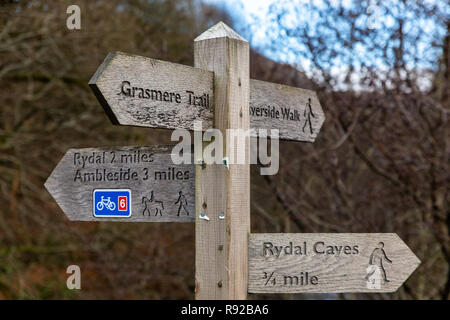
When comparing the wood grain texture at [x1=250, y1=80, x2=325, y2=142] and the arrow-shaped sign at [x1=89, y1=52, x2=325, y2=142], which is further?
the wood grain texture at [x1=250, y1=80, x2=325, y2=142]

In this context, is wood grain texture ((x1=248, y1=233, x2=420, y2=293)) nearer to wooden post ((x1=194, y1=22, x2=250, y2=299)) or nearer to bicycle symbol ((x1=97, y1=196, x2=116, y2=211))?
wooden post ((x1=194, y1=22, x2=250, y2=299))

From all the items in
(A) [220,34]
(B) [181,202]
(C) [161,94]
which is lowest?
(B) [181,202]

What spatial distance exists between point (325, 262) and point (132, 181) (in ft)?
2.55

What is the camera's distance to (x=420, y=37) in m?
4.48

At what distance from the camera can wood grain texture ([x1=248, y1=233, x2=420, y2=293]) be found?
8.04 ft

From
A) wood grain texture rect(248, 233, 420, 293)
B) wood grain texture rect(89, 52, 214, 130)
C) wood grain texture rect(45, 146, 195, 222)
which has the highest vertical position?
wood grain texture rect(89, 52, 214, 130)

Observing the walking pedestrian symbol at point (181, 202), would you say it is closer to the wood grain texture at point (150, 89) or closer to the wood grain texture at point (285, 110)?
the wood grain texture at point (150, 89)

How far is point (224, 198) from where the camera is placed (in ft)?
7.80

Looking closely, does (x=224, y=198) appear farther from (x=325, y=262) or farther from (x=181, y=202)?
(x=325, y=262)

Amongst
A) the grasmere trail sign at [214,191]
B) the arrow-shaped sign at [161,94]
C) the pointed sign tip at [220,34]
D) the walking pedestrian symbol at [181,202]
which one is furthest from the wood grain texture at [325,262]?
the pointed sign tip at [220,34]

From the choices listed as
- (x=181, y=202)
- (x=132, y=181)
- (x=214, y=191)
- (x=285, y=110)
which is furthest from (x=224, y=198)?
(x=285, y=110)

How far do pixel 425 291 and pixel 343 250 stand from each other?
312cm

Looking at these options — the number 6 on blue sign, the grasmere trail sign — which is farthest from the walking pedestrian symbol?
the number 6 on blue sign
